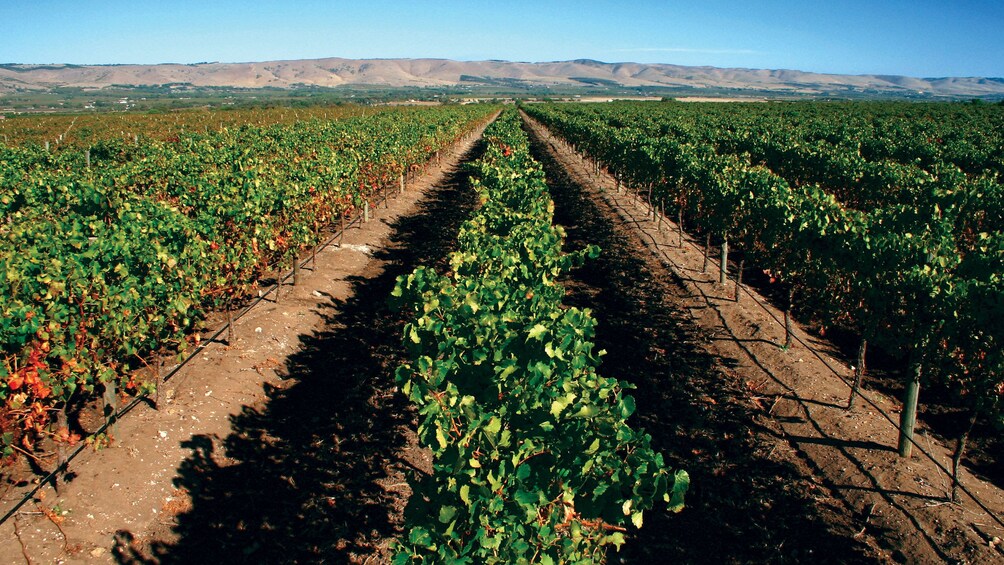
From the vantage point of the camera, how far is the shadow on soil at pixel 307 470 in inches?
237

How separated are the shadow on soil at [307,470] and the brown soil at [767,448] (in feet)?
10.4

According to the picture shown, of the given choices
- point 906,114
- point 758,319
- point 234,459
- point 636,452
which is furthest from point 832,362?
point 906,114

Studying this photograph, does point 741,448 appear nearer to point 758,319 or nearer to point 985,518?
point 985,518

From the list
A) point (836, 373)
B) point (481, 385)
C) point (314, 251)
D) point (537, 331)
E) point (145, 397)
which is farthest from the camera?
point (314, 251)

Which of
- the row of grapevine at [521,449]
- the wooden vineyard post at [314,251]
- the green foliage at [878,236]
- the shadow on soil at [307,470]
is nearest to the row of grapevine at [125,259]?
the wooden vineyard post at [314,251]

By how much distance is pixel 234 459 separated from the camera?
24.1 ft

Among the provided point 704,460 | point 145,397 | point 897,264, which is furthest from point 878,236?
point 145,397

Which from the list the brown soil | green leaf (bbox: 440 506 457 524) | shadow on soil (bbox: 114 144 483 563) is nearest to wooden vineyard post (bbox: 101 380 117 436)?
shadow on soil (bbox: 114 144 483 563)

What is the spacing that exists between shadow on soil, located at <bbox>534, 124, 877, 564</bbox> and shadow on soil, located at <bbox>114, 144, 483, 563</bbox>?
9.59 feet

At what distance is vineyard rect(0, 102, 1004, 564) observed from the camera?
4.46 meters

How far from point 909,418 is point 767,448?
1671 millimetres

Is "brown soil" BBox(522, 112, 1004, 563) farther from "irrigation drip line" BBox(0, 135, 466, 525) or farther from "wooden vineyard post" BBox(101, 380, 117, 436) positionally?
"irrigation drip line" BBox(0, 135, 466, 525)

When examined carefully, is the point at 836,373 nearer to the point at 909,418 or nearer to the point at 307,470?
the point at 909,418

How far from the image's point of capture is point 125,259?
7.15 metres
